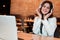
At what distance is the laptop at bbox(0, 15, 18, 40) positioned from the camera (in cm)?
111

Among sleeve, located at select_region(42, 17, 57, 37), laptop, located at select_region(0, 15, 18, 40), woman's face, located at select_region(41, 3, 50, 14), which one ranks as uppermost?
woman's face, located at select_region(41, 3, 50, 14)

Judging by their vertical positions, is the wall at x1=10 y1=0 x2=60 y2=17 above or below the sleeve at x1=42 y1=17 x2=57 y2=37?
above

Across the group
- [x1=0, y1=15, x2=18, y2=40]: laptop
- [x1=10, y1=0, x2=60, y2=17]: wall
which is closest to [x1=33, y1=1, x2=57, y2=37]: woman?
[x1=0, y1=15, x2=18, y2=40]: laptop

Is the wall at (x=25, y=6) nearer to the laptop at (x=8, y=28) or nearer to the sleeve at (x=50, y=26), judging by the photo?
the sleeve at (x=50, y=26)

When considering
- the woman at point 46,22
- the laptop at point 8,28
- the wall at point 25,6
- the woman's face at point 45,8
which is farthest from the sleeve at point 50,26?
the wall at point 25,6

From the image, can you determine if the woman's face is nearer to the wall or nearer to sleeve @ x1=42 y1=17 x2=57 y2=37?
sleeve @ x1=42 y1=17 x2=57 y2=37

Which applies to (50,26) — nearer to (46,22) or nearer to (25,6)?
(46,22)

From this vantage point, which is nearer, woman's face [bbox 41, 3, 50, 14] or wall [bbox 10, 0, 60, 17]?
woman's face [bbox 41, 3, 50, 14]

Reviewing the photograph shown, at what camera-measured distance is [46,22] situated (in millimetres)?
2508

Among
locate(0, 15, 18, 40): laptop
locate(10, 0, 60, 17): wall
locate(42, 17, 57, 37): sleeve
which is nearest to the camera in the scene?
locate(0, 15, 18, 40): laptop

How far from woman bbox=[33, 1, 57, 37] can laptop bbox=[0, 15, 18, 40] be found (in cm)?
134

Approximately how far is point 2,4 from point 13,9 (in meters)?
0.52

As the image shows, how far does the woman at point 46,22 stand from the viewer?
2.48 meters

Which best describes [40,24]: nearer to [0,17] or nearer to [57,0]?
[0,17]
